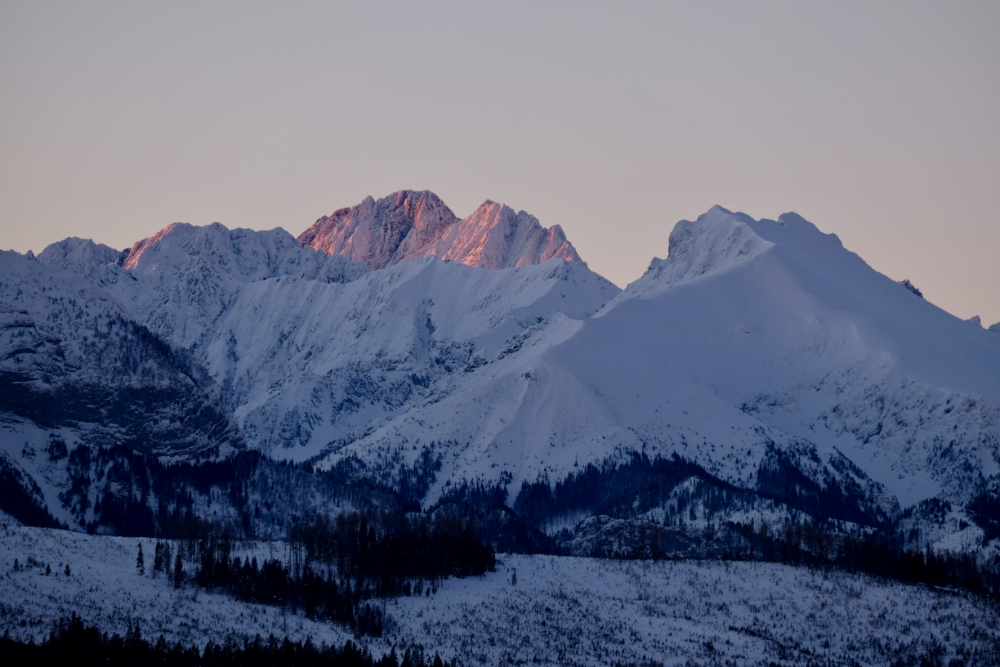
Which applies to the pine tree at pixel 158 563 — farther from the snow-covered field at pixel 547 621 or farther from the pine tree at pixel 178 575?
the pine tree at pixel 178 575

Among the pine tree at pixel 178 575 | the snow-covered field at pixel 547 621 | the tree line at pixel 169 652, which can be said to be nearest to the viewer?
the tree line at pixel 169 652

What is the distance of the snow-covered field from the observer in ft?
541

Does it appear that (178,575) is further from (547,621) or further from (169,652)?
(547,621)

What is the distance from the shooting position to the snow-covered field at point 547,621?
541 feet

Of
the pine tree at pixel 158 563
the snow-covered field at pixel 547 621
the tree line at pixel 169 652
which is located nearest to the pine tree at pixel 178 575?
the snow-covered field at pixel 547 621

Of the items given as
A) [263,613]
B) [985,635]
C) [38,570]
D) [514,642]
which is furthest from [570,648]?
[38,570]

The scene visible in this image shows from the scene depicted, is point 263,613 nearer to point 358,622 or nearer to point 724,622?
point 358,622

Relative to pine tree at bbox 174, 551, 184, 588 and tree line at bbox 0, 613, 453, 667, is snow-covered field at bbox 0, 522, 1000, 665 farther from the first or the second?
tree line at bbox 0, 613, 453, 667

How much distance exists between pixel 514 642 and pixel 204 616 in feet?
128

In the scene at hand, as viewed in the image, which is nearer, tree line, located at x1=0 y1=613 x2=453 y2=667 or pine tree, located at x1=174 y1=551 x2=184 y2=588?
tree line, located at x1=0 y1=613 x2=453 y2=667

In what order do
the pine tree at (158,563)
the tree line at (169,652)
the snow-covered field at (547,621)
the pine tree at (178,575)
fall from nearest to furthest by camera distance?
the tree line at (169,652), the snow-covered field at (547,621), the pine tree at (178,575), the pine tree at (158,563)

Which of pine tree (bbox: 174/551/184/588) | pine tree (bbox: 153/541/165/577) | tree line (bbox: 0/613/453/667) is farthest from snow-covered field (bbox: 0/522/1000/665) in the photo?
tree line (bbox: 0/613/453/667)

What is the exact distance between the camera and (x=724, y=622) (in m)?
188

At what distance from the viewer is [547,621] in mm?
184750
